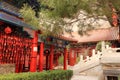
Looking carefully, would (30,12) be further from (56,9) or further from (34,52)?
(34,52)

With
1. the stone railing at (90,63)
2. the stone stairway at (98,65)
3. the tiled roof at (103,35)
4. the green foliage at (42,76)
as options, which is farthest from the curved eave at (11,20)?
the tiled roof at (103,35)

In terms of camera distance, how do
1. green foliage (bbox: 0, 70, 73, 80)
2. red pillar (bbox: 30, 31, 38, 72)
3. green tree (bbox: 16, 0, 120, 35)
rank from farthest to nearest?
red pillar (bbox: 30, 31, 38, 72) < green foliage (bbox: 0, 70, 73, 80) < green tree (bbox: 16, 0, 120, 35)

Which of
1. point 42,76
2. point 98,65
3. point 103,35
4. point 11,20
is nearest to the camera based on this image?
point 11,20

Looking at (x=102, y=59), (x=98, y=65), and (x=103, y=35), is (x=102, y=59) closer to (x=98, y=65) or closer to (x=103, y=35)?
(x=98, y=65)

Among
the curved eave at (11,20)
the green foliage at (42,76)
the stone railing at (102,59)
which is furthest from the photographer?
the stone railing at (102,59)

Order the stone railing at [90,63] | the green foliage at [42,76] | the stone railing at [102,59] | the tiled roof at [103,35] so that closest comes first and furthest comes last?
the green foliage at [42,76] → the stone railing at [102,59] → the stone railing at [90,63] → the tiled roof at [103,35]

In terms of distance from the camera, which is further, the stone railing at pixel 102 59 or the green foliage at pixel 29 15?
the stone railing at pixel 102 59

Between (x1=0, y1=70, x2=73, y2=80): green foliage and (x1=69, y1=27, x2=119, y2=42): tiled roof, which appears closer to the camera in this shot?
(x1=0, y1=70, x2=73, y2=80): green foliage

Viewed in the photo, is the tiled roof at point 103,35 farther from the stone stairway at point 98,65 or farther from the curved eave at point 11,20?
the curved eave at point 11,20

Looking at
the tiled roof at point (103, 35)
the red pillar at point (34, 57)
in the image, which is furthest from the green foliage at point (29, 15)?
the tiled roof at point (103, 35)

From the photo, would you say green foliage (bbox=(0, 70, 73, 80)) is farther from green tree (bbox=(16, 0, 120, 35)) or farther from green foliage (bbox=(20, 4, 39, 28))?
green foliage (bbox=(20, 4, 39, 28))

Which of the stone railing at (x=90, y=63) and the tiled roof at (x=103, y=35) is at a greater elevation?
the tiled roof at (x=103, y=35)

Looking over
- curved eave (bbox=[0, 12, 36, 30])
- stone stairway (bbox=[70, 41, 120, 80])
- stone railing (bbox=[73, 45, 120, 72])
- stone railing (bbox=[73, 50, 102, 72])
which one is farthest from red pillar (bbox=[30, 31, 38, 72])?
stone railing (bbox=[73, 50, 102, 72])

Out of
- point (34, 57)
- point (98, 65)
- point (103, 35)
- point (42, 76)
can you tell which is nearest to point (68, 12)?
point (34, 57)
